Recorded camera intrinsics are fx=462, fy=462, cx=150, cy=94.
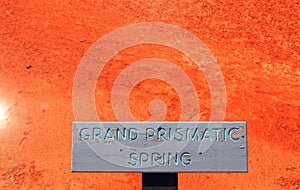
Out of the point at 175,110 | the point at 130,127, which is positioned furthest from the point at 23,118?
the point at 130,127

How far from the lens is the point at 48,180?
747 cm

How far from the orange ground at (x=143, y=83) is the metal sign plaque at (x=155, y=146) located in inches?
112

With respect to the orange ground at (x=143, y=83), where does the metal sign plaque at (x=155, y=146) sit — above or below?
below

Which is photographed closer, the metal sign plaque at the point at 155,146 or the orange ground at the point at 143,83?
the metal sign plaque at the point at 155,146

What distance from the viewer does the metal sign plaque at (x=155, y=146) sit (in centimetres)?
457

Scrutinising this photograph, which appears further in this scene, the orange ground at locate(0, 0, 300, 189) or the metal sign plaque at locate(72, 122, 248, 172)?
the orange ground at locate(0, 0, 300, 189)

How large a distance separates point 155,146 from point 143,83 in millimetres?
4502

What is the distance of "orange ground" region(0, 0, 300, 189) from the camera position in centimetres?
764

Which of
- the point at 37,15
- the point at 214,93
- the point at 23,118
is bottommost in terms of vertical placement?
the point at 23,118

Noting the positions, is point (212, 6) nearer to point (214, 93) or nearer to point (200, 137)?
point (214, 93)

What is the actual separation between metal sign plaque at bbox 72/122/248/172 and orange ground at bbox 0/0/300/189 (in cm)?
285

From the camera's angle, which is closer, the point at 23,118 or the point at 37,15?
the point at 23,118

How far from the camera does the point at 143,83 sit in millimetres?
9031

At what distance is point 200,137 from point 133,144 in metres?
0.67
